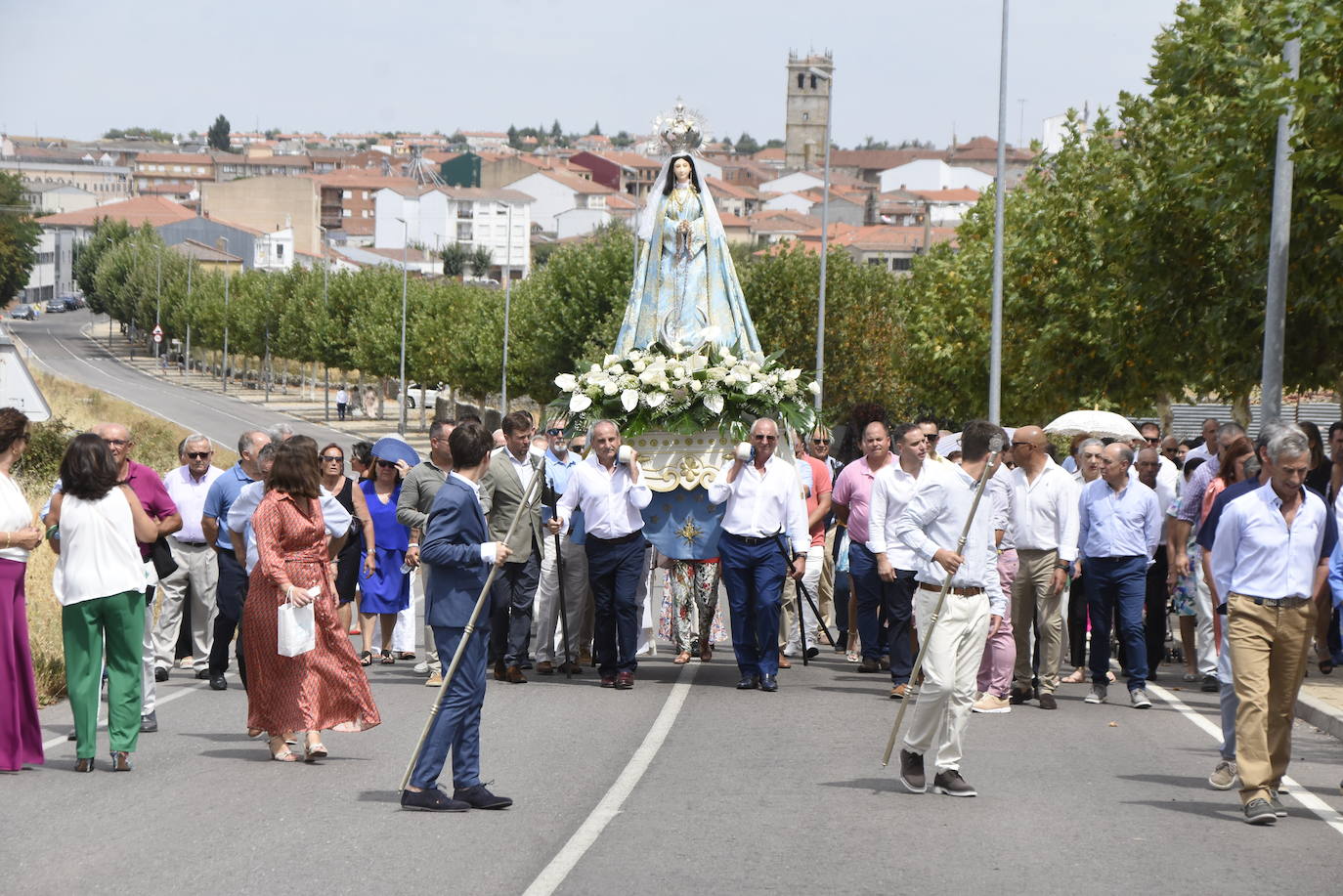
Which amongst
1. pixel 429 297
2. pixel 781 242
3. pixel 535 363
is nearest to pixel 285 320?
pixel 429 297

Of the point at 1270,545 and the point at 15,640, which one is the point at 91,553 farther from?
the point at 1270,545

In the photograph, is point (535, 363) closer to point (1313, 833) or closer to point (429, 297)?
point (429, 297)

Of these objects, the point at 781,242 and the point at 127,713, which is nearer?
the point at 127,713

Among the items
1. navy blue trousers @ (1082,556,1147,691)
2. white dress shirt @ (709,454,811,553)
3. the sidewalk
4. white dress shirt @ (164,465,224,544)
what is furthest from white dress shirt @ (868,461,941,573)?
the sidewalk

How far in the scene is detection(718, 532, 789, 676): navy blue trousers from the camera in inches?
543

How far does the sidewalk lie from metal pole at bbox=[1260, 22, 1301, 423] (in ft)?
147

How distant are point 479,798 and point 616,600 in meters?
5.00

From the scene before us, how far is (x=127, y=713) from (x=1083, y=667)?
8.32m

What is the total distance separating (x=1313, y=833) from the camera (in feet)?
29.4

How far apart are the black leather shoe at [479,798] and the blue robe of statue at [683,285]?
25.3ft

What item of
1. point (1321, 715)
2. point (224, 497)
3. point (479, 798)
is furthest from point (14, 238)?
point (479, 798)

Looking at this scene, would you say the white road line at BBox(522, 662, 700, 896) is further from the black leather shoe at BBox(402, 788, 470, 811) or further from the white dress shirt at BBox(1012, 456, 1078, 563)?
the white dress shirt at BBox(1012, 456, 1078, 563)

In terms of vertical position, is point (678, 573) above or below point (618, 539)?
below

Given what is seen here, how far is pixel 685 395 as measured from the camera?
15102mm
